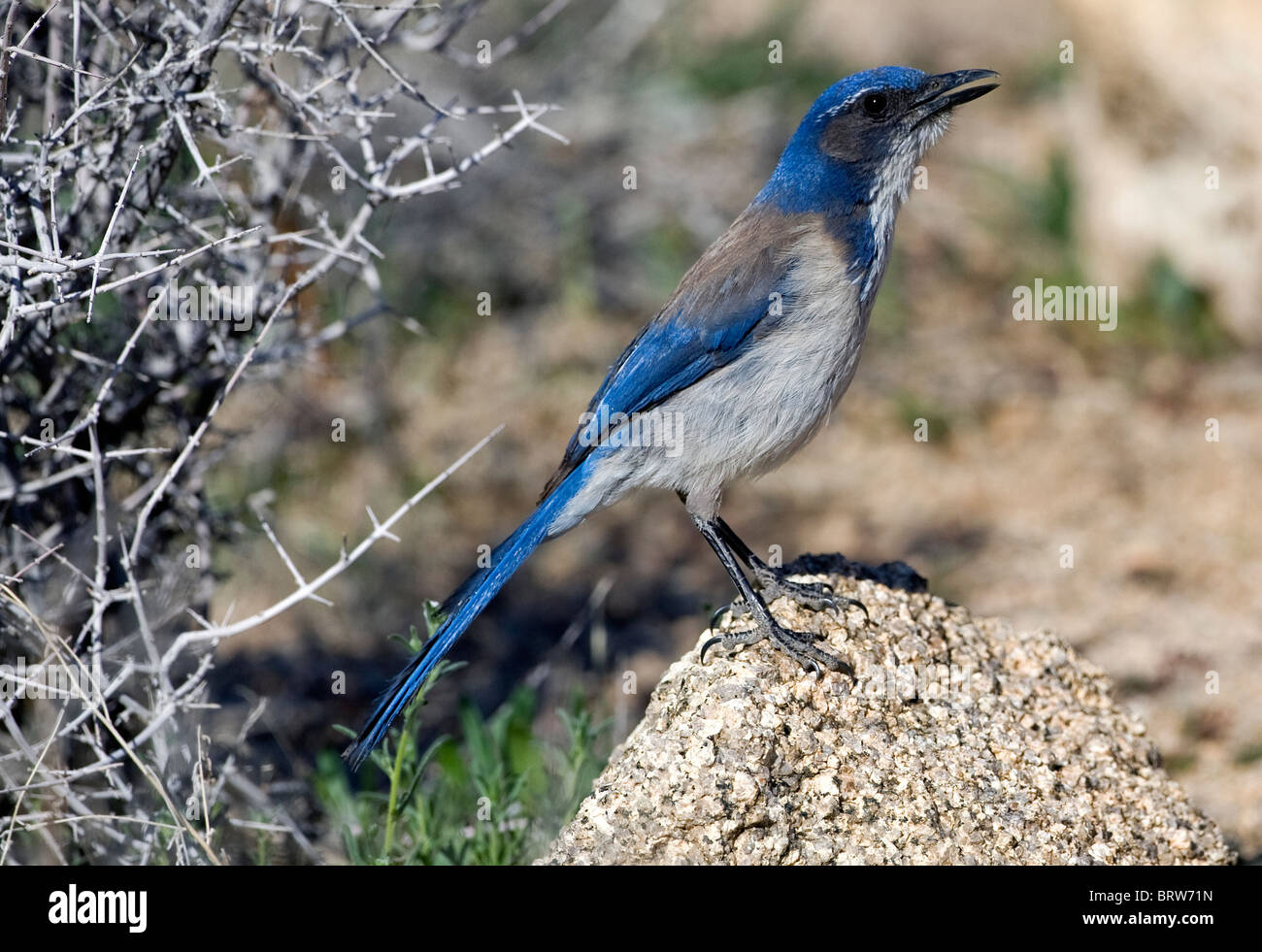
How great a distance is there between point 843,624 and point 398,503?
3.83 metres

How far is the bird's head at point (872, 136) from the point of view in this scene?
4.46m

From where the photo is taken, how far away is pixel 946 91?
4477mm

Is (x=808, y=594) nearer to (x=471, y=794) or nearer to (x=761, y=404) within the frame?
(x=761, y=404)

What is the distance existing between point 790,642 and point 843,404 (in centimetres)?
424

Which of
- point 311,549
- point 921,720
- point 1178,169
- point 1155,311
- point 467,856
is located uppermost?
point 1178,169

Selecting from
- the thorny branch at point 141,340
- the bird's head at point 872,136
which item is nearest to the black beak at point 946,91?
the bird's head at point 872,136

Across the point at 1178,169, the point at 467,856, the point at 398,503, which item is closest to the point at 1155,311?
the point at 1178,169

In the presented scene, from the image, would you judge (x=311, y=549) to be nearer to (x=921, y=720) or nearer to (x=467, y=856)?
(x=467, y=856)

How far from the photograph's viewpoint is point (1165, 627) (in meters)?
5.93

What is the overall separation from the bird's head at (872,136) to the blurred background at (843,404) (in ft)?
5.97

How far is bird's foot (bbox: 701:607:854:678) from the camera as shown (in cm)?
373

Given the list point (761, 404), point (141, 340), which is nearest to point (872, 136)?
point (761, 404)
